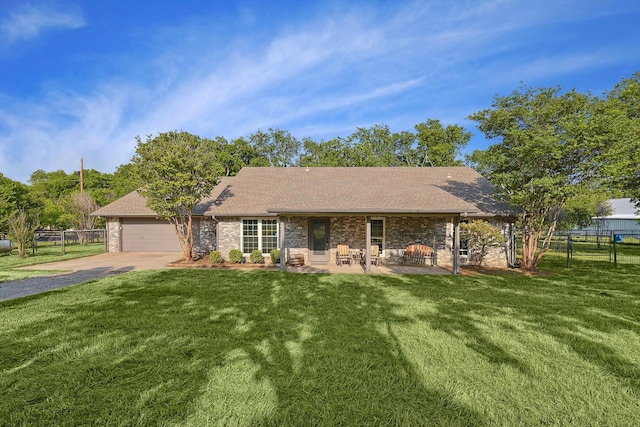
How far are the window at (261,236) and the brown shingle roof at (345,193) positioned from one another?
25.7 inches

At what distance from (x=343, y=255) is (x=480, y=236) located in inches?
219

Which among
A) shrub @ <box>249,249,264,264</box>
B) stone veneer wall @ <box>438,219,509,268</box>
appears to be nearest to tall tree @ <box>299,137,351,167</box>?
stone veneer wall @ <box>438,219,509,268</box>

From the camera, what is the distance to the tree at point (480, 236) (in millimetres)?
11781

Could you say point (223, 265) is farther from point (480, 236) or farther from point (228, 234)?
point (480, 236)

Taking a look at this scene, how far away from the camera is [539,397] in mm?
3451

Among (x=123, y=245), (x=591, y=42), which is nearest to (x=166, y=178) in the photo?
(x=123, y=245)

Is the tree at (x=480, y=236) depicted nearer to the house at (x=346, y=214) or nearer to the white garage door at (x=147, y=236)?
the house at (x=346, y=214)

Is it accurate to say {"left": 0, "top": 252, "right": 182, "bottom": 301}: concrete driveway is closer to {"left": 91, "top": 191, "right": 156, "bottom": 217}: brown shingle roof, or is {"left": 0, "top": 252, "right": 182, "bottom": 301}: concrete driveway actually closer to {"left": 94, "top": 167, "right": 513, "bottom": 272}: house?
{"left": 91, "top": 191, "right": 156, "bottom": 217}: brown shingle roof

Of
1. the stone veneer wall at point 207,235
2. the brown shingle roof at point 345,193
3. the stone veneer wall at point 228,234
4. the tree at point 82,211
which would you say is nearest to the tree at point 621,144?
the brown shingle roof at point 345,193

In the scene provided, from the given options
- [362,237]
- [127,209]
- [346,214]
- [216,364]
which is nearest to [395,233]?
[362,237]

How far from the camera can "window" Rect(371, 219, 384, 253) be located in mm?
13766

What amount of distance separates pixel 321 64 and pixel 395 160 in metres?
17.8

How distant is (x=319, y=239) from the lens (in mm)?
13828

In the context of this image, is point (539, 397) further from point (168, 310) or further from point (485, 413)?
point (168, 310)
